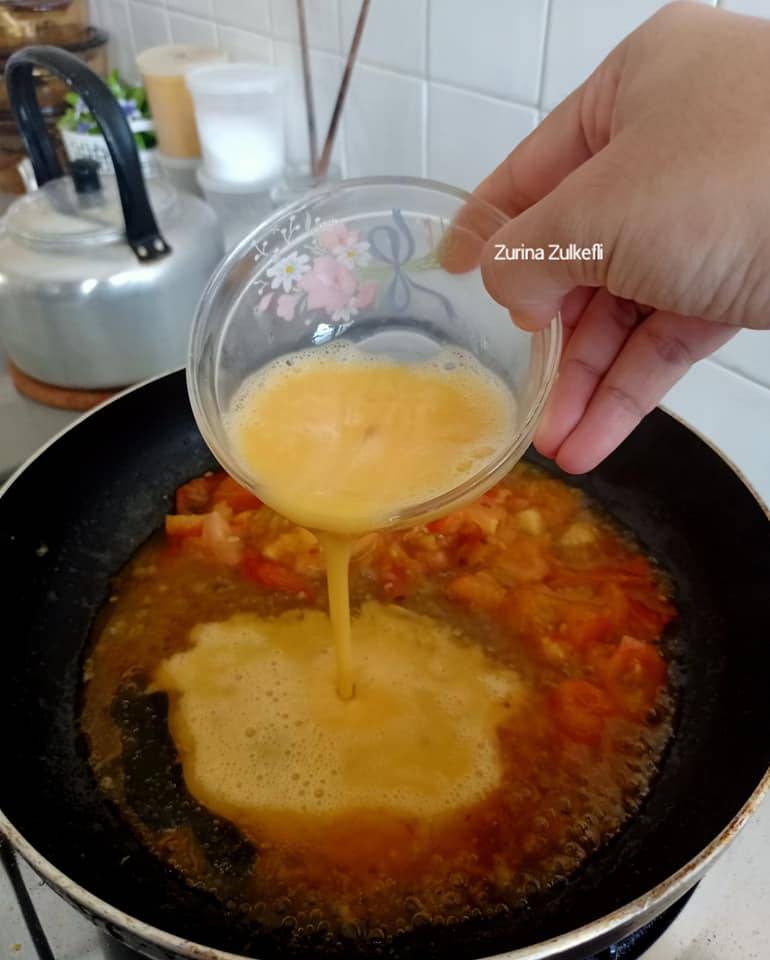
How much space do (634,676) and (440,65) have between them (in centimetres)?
76

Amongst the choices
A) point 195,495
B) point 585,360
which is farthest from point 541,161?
point 195,495

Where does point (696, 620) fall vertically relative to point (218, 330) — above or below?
below

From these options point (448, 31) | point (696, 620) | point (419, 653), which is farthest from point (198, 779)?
point (448, 31)

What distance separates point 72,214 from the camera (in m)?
1.11

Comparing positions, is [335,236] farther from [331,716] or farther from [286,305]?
[331,716]

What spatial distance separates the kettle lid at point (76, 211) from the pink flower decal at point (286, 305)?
35 centimetres

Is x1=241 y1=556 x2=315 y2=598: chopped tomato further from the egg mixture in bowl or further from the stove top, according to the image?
the stove top

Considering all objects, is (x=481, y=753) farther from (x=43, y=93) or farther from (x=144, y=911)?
(x=43, y=93)

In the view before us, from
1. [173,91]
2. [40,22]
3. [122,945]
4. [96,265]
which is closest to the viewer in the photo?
[122,945]

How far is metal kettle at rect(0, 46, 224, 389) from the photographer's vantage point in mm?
1048

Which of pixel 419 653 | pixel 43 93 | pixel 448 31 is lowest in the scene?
pixel 419 653

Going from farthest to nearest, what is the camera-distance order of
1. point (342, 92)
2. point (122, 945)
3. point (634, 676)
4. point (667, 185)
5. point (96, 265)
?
1. point (342, 92)
2. point (96, 265)
3. point (634, 676)
4. point (122, 945)
5. point (667, 185)

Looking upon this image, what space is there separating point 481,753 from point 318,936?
20 centimetres

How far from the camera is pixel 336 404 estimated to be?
29.6 inches
